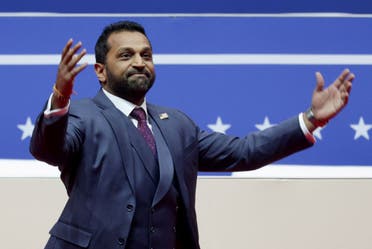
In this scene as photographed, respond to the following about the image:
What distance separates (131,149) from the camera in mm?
1926

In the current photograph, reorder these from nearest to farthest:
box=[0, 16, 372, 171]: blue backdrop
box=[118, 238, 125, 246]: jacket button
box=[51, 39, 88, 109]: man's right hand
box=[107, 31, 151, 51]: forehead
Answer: box=[51, 39, 88, 109]: man's right hand < box=[118, 238, 125, 246]: jacket button < box=[107, 31, 151, 51]: forehead < box=[0, 16, 372, 171]: blue backdrop

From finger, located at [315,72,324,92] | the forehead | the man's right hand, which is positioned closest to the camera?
the man's right hand

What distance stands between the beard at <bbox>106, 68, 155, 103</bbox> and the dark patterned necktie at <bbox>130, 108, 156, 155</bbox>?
3 centimetres

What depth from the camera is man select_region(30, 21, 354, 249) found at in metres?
1.86

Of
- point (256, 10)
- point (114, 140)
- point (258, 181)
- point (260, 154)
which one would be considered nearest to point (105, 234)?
point (114, 140)

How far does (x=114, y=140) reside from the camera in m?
1.92

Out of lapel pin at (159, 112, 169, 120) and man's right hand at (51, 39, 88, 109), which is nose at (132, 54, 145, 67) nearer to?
lapel pin at (159, 112, 169, 120)

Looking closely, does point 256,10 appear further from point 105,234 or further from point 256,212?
point 105,234

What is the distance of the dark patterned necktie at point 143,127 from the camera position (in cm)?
197

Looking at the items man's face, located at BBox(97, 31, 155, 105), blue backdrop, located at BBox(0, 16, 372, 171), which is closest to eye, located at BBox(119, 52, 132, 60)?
man's face, located at BBox(97, 31, 155, 105)

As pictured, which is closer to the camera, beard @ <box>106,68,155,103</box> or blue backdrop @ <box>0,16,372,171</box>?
beard @ <box>106,68,155,103</box>

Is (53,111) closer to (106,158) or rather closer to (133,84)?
(106,158)

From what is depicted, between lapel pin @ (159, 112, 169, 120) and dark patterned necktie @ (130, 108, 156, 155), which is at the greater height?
lapel pin @ (159, 112, 169, 120)

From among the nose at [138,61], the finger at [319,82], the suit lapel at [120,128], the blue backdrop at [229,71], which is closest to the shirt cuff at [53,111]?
the suit lapel at [120,128]
